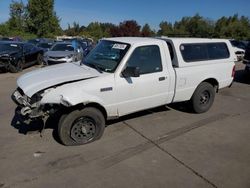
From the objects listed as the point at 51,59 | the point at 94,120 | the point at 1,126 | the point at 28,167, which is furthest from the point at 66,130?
the point at 51,59

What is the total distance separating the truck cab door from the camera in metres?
5.36

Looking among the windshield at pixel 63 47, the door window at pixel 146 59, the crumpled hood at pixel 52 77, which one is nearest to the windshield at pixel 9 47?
the windshield at pixel 63 47

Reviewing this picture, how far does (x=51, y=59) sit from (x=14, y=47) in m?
1.84

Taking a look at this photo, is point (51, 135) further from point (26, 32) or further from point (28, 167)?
point (26, 32)

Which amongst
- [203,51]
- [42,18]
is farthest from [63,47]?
[42,18]

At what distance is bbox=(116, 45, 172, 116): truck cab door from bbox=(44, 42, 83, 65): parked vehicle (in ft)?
29.9

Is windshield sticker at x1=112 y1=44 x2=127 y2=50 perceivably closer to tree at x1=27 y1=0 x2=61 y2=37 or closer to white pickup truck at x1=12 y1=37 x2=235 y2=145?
white pickup truck at x1=12 y1=37 x2=235 y2=145

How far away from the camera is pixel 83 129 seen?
16.8 ft

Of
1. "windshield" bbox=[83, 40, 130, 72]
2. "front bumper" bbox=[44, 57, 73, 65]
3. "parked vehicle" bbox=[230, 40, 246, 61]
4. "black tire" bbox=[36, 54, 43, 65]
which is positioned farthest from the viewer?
"parked vehicle" bbox=[230, 40, 246, 61]

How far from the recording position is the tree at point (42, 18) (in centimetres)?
4702

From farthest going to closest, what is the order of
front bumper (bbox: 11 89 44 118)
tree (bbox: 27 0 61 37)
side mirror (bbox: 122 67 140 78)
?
tree (bbox: 27 0 61 37) < side mirror (bbox: 122 67 140 78) < front bumper (bbox: 11 89 44 118)

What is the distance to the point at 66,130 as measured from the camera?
16.3 ft

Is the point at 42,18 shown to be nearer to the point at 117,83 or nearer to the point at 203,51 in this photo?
the point at 203,51

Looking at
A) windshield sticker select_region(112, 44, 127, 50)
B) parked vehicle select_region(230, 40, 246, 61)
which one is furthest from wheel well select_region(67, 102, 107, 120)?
parked vehicle select_region(230, 40, 246, 61)
